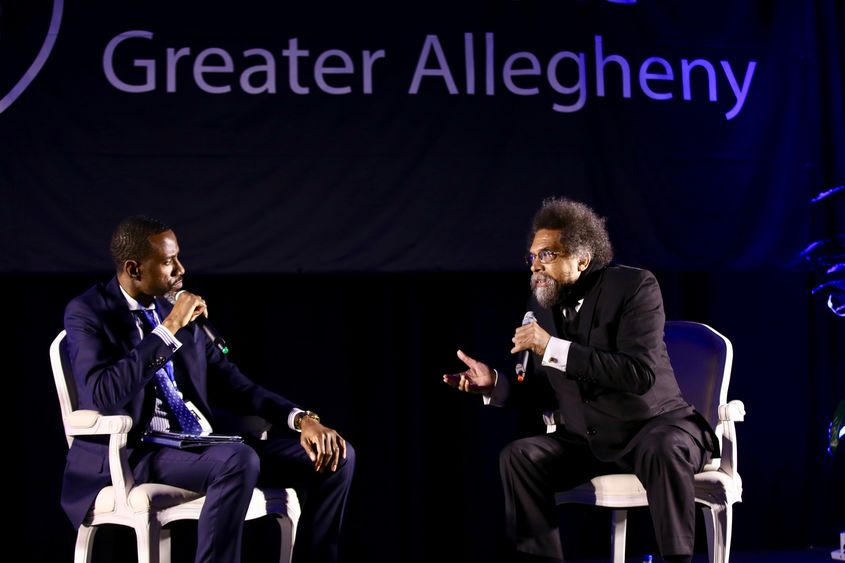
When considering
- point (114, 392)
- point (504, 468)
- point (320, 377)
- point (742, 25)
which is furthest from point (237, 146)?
point (742, 25)

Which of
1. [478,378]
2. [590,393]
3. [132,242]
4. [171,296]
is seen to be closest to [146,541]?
[171,296]

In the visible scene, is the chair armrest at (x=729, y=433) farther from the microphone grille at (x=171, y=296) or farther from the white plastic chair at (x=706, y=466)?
the microphone grille at (x=171, y=296)

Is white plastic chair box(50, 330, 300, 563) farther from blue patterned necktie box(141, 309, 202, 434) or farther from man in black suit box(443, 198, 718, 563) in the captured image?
man in black suit box(443, 198, 718, 563)

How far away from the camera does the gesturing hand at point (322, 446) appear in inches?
125

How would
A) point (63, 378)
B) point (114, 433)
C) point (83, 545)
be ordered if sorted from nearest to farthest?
point (114, 433) → point (83, 545) → point (63, 378)

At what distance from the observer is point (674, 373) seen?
141 inches

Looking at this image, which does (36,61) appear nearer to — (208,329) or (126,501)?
(208,329)

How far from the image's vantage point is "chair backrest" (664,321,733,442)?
3.44 meters

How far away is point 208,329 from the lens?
311 centimetres

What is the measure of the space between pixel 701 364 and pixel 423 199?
1.40m

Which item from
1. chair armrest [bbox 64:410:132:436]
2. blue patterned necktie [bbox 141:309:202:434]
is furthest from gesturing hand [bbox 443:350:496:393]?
chair armrest [bbox 64:410:132:436]

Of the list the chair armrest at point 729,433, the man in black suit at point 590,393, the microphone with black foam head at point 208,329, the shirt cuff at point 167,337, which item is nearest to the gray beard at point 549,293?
the man in black suit at point 590,393

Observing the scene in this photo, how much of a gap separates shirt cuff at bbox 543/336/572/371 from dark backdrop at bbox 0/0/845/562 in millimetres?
1095

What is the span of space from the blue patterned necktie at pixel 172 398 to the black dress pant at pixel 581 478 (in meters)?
1.11
